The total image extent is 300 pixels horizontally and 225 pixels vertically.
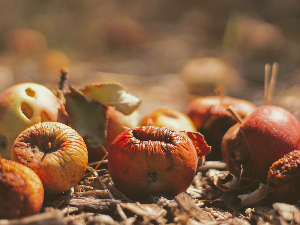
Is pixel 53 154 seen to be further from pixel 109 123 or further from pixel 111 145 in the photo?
pixel 109 123

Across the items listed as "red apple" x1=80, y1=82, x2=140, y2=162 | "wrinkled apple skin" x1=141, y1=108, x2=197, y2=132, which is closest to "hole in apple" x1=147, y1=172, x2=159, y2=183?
"red apple" x1=80, y1=82, x2=140, y2=162

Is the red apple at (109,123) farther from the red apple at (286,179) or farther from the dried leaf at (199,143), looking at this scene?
the red apple at (286,179)

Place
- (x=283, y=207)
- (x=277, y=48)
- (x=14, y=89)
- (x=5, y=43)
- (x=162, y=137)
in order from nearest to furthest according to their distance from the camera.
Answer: (x=283, y=207) < (x=162, y=137) < (x=14, y=89) < (x=277, y=48) < (x=5, y=43)

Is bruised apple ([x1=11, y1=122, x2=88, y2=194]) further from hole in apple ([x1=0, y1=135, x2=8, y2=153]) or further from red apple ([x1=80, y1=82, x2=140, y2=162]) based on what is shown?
red apple ([x1=80, y1=82, x2=140, y2=162])

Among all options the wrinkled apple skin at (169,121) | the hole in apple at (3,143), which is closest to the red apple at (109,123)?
the wrinkled apple skin at (169,121)

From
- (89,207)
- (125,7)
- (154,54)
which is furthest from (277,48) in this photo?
(89,207)

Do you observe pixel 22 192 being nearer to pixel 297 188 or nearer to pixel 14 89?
pixel 14 89
